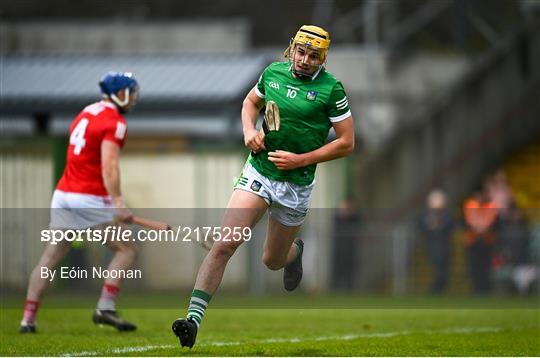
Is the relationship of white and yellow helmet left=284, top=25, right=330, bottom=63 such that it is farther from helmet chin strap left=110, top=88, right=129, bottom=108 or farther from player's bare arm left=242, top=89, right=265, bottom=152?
helmet chin strap left=110, top=88, right=129, bottom=108

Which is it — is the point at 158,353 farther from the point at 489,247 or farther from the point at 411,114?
the point at 411,114

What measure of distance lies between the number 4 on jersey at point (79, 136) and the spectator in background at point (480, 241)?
39.6 feet

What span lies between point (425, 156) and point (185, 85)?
5.06 metres

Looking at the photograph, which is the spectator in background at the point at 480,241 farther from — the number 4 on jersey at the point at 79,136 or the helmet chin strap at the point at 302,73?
the helmet chin strap at the point at 302,73

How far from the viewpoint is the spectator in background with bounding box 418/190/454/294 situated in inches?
952

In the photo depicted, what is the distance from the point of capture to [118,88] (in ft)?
44.0

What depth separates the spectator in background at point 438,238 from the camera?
2419cm

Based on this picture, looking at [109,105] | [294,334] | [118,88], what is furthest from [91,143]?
[294,334]

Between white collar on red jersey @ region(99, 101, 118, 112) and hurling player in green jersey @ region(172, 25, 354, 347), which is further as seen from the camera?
white collar on red jersey @ region(99, 101, 118, 112)

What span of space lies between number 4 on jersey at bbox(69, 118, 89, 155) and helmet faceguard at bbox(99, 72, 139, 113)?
35 cm

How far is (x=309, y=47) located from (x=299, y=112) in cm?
51

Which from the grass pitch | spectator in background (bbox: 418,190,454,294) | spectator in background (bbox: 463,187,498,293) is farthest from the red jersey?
spectator in background (bbox: 463,187,498,293)

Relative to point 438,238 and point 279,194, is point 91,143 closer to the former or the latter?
point 279,194

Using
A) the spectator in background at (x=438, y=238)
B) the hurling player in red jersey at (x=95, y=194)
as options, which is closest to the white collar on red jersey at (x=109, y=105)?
the hurling player in red jersey at (x=95, y=194)
